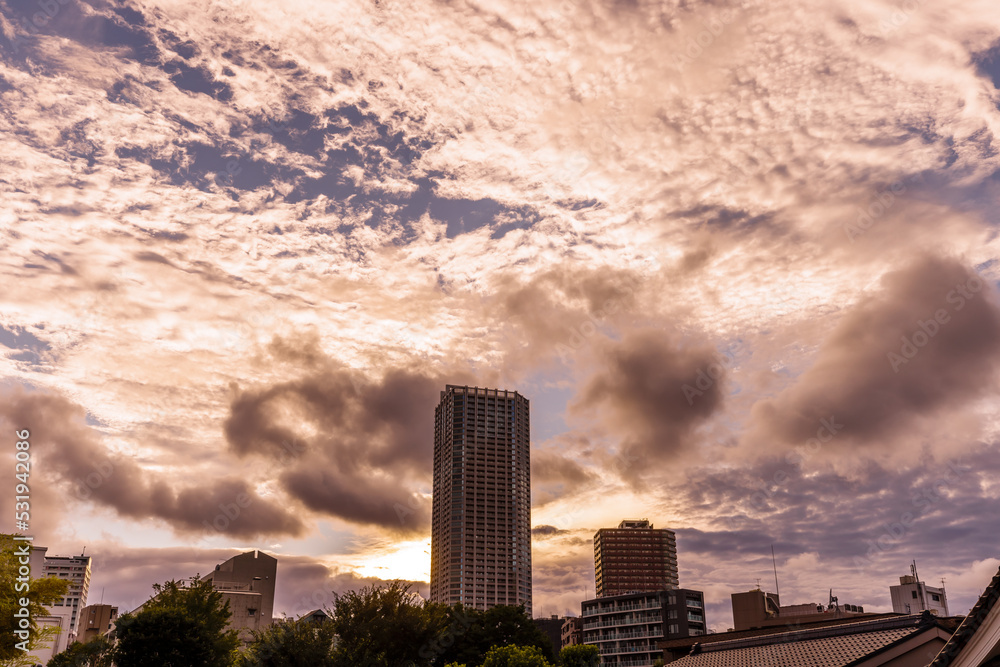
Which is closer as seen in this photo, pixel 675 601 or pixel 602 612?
pixel 675 601

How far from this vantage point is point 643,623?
475 ft

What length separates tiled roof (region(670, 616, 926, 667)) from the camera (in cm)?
2234

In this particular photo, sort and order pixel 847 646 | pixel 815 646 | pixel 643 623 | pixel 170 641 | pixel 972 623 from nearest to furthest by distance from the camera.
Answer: pixel 972 623, pixel 847 646, pixel 815 646, pixel 170 641, pixel 643 623

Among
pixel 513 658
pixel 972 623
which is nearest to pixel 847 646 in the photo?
pixel 972 623

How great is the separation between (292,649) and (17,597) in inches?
919

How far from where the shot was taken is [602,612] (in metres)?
A: 153

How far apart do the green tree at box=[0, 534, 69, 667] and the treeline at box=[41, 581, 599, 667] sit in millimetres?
21258

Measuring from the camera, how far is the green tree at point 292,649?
40.2 m

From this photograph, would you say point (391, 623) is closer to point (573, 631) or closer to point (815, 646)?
point (815, 646)

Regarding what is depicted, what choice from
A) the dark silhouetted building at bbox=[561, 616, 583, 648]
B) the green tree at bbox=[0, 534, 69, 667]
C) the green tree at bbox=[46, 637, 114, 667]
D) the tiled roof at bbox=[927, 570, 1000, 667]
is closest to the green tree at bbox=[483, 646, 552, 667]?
the green tree at bbox=[0, 534, 69, 667]

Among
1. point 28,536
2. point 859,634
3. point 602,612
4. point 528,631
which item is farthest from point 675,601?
point 28,536

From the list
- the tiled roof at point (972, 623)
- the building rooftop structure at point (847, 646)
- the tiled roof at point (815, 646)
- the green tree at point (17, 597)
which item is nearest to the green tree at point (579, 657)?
the building rooftop structure at point (847, 646)

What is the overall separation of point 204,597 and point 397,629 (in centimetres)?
1495

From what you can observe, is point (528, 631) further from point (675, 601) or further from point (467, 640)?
point (675, 601)
